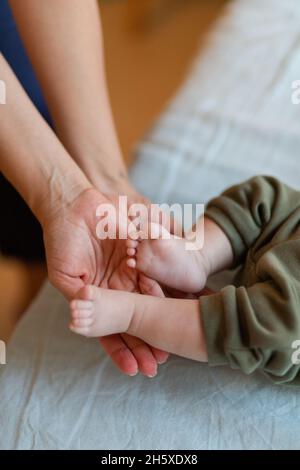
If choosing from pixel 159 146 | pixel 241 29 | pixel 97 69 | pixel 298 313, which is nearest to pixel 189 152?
pixel 159 146

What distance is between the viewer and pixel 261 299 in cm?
66

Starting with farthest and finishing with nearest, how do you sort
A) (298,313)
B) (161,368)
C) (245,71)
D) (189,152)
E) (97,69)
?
(245,71) → (189,152) → (97,69) → (161,368) → (298,313)

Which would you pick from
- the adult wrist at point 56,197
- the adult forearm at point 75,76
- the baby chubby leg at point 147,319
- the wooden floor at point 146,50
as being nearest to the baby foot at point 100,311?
the baby chubby leg at point 147,319

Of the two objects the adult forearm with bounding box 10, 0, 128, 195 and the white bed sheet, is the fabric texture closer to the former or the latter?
the white bed sheet

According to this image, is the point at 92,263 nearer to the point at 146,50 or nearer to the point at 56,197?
the point at 56,197

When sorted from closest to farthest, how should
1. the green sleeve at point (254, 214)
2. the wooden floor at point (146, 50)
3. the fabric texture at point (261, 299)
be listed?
1. the fabric texture at point (261, 299)
2. the green sleeve at point (254, 214)
3. the wooden floor at point (146, 50)

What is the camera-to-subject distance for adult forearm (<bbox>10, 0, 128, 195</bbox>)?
0.86 meters

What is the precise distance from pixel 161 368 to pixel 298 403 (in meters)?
0.18

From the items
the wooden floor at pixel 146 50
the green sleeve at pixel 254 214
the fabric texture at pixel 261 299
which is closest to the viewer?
the fabric texture at pixel 261 299

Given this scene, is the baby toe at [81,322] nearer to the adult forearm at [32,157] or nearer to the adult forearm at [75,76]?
the adult forearm at [32,157]

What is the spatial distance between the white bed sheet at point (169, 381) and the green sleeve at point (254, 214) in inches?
7.0

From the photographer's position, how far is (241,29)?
4.04 feet

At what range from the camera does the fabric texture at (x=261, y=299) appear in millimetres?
633
